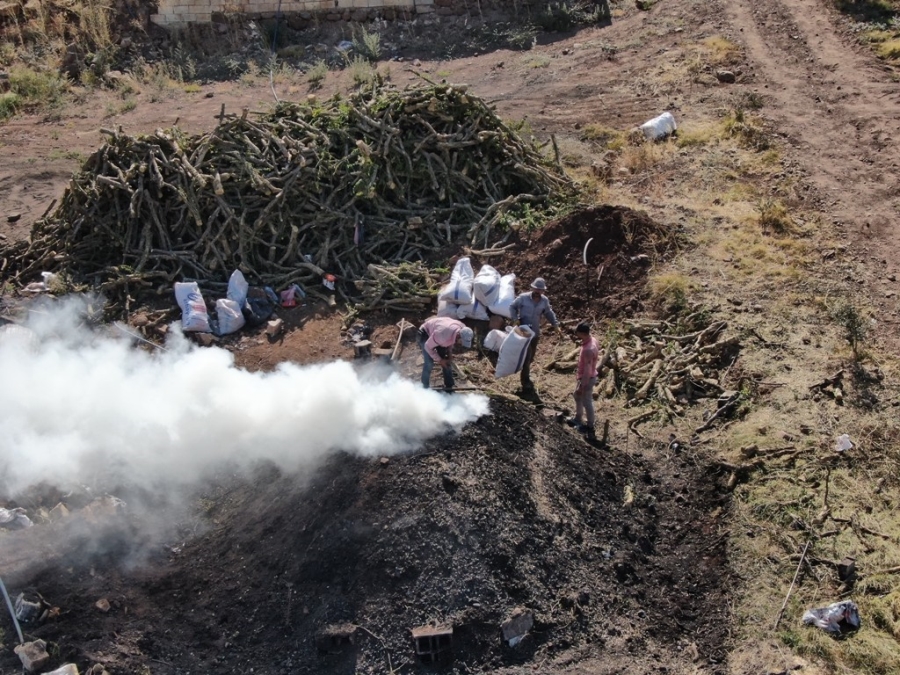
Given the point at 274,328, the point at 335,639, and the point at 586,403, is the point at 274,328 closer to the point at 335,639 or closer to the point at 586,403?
the point at 586,403

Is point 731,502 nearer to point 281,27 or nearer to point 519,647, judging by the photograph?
point 519,647

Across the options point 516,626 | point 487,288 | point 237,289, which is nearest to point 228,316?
point 237,289

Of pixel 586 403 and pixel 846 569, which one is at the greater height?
pixel 586 403

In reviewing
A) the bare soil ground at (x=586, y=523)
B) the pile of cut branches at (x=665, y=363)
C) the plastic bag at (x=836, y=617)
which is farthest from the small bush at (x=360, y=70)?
the plastic bag at (x=836, y=617)

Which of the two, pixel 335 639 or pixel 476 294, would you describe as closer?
pixel 335 639

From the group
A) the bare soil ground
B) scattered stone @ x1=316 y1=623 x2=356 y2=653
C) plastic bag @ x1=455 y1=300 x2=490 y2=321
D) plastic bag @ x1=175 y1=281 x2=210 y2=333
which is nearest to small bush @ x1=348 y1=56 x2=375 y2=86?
the bare soil ground

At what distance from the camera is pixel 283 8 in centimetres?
1688

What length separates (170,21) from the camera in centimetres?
1678

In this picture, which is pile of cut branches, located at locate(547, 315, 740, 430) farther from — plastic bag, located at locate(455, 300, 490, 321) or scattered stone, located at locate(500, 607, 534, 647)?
scattered stone, located at locate(500, 607, 534, 647)

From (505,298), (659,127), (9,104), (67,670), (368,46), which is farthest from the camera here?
(368,46)

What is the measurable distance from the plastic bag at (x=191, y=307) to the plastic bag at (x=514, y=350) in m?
3.44

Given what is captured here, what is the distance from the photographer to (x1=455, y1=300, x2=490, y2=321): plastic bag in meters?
8.71

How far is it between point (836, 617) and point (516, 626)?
2226 millimetres

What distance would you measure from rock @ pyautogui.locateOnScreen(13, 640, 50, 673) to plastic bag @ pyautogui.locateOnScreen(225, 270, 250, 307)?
4.55 m
